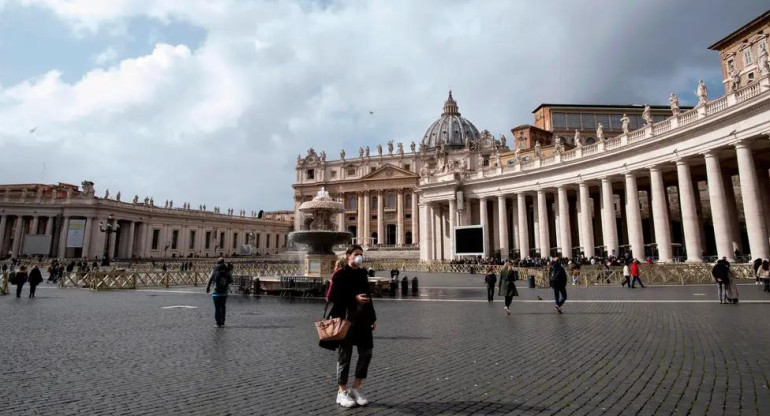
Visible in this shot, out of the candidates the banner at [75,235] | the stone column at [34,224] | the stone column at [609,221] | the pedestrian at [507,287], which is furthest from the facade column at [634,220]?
the stone column at [34,224]

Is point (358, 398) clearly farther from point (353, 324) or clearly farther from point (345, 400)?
point (353, 324)

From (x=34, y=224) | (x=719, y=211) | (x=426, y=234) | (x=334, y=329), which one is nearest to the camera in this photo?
(x=334, y=329)

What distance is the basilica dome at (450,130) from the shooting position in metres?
108

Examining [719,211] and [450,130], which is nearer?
[719,211]

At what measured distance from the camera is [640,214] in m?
30.6

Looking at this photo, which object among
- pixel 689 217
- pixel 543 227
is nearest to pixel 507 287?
pixel 689 217

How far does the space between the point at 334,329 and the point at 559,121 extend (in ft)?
220

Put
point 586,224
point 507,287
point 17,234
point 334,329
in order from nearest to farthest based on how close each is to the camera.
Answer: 1. point 334,329
2. point 507,287
3. point 586,224
4. point 17,234

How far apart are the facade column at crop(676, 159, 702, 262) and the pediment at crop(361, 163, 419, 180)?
57.2 metres

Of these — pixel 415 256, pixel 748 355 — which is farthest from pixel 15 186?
pixel 748 355

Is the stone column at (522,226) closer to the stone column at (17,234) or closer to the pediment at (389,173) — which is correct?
the pediment at (389,173)

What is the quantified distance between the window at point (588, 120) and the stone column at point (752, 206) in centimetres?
4474

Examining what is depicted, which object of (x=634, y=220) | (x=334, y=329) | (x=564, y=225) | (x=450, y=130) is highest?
(x=450, y=130)

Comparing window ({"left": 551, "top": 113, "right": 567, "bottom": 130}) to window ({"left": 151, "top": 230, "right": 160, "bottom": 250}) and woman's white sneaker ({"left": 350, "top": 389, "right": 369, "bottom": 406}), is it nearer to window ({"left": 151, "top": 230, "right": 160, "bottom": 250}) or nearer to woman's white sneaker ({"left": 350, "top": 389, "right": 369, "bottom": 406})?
woman's white sneaker ({"left": 350, "top": 389, "right": 369, "bottom": 406})
